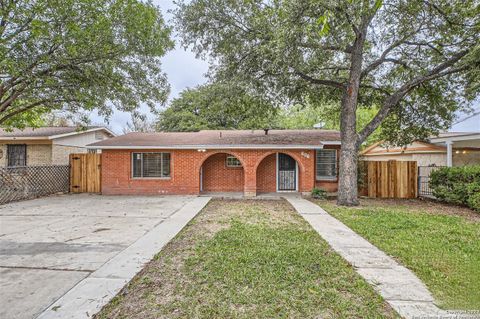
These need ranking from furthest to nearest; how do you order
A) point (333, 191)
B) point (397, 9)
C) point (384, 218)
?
point (333, 191), point (397, 9), point (384, 218)

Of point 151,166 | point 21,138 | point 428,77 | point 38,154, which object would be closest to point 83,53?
point 151,166

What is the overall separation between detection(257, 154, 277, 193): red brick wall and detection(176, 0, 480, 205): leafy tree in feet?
12.5

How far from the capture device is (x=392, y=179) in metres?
13.0

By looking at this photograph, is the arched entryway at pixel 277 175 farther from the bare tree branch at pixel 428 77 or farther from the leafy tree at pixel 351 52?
the bare tree branch at pixel 428 77

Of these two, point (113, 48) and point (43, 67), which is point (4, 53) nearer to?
point (43, 67)

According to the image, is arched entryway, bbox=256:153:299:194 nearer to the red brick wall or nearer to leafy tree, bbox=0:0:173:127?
the red brick wall

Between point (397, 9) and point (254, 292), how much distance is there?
11.5 m

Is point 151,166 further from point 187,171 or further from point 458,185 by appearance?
point 458,185

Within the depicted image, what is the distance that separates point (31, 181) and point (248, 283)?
517 inches

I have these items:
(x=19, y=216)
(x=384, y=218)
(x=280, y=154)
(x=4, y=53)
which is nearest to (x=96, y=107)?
(x=4, y=53)

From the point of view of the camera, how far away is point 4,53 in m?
8.96

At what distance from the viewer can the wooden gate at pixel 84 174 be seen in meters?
14.0

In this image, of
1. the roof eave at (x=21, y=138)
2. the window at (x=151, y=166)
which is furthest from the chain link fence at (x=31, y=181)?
the window at (x=151, y=166)

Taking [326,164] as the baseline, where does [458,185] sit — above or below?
below
